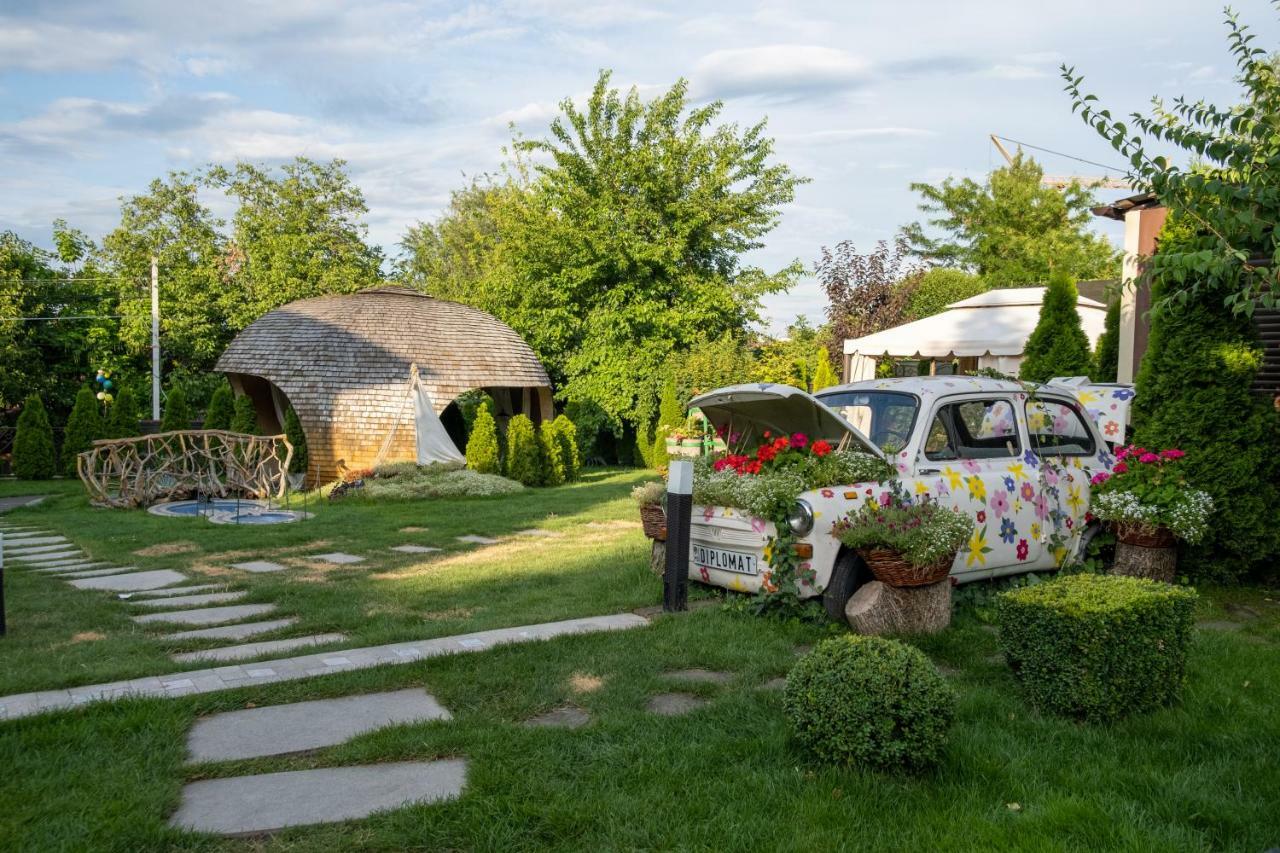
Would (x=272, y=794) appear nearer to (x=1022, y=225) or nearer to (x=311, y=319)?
(x=311, y=319)

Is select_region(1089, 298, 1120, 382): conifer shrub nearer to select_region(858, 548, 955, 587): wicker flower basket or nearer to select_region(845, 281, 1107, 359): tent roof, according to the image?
select_region(845, 281, 1107, 359): tent roof

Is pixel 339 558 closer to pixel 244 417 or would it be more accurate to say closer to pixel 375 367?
pixel 375 367

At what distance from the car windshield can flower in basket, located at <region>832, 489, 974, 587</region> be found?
85cm

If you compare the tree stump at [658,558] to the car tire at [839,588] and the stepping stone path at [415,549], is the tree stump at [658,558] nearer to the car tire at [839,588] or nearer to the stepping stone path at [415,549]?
the car tire at [839,588]

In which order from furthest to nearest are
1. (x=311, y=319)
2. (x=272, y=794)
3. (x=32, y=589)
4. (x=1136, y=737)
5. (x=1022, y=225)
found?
1. (x=1022, y=225)
2. (x=311, y=319)
3. (x=32, y=589)
4. (x=1136, y=737)
5. (x=272, y=794)

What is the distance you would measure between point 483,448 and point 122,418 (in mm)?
9108

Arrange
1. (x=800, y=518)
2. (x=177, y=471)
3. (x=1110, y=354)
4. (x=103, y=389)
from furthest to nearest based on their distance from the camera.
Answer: (x=103, y=389)
(x=177, y=471)
(x=1110, y=354)
(x=800, y=518)

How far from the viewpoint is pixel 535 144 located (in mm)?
23172

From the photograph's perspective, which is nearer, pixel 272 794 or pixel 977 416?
pixel 272 794

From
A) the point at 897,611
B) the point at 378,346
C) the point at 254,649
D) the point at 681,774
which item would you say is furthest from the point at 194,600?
the point at 378,346

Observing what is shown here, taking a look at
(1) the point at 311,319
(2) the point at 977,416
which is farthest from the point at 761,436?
(1) the point at 311,319

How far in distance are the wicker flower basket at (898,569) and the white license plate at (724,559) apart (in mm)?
854

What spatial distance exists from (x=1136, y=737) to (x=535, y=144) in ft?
70.5

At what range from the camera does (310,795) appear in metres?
3.43
